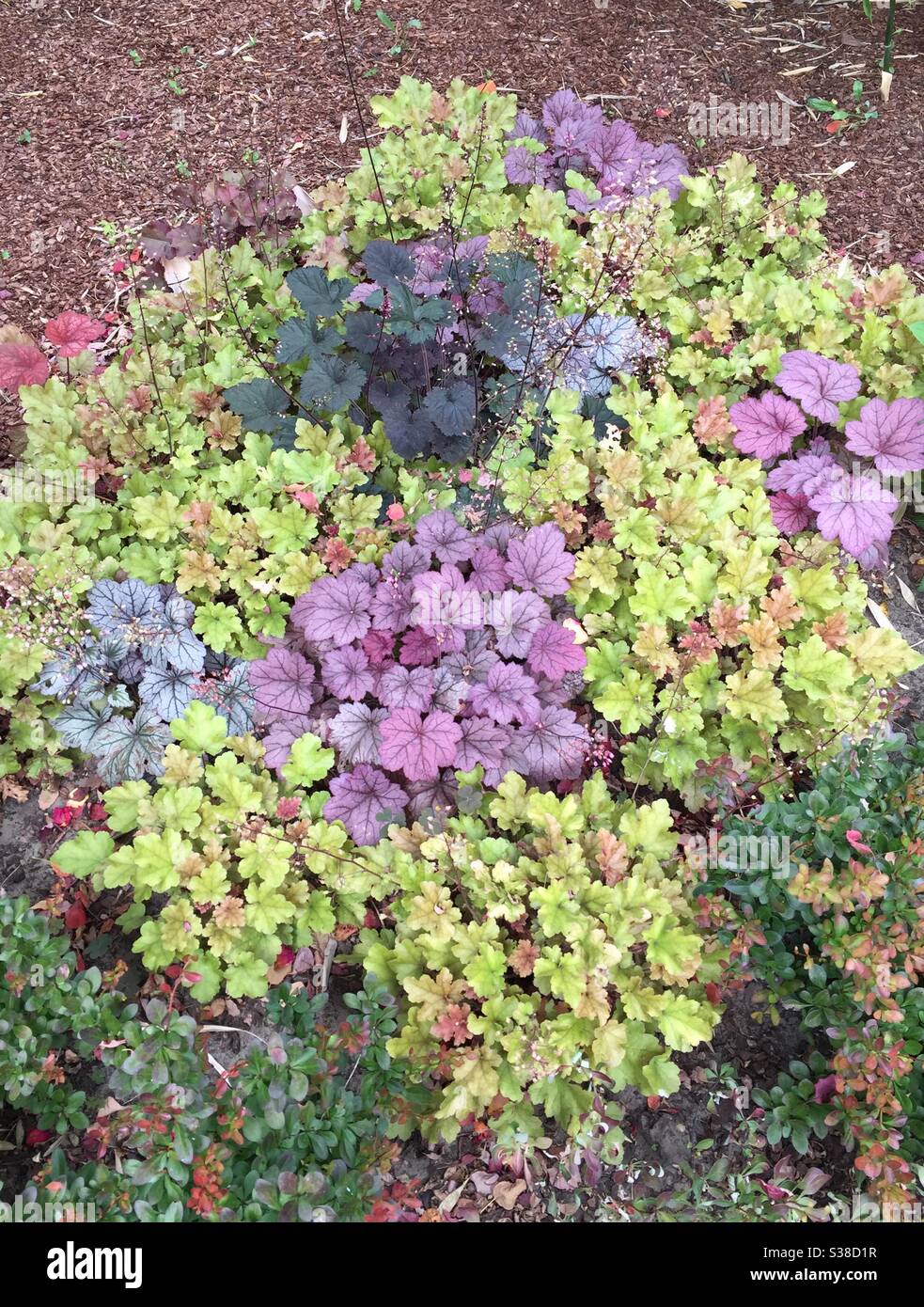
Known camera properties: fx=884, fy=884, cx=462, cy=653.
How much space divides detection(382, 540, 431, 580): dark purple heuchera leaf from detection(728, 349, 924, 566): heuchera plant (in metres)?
1.36

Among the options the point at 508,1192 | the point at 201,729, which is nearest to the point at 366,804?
the point at 201,729

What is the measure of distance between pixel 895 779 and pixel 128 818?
246 centimetres

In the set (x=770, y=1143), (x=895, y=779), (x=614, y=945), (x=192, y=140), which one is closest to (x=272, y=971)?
(x=614, y=945)

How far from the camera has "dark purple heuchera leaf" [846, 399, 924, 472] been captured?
3381mm

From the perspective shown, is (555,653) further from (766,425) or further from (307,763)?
(766,425)

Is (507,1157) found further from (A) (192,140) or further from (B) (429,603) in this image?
(A) (192,140)

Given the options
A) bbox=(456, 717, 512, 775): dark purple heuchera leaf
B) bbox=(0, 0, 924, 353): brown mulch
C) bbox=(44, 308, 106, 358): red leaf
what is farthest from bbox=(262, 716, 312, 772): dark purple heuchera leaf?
bbox=(0, 0, 924, 353): brown mulch

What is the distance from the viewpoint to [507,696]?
3010 millimetres

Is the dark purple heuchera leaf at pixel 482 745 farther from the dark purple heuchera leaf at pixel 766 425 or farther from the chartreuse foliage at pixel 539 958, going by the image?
the dark purple heuchera leaf at pixel 766 425

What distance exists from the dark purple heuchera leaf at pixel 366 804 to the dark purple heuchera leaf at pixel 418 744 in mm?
99
